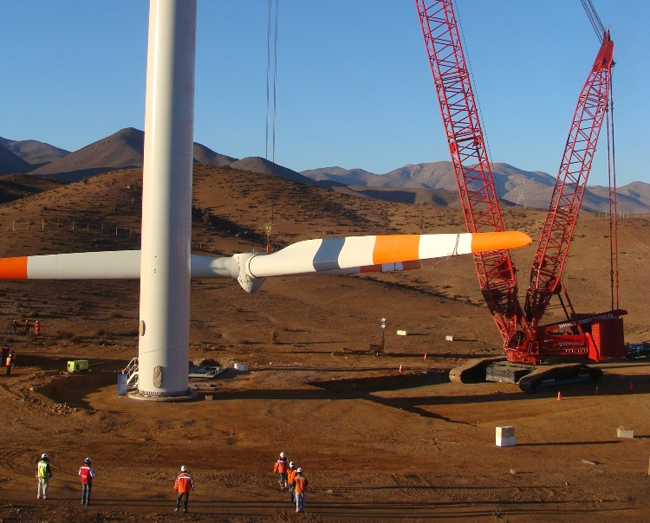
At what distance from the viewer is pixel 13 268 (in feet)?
98.4

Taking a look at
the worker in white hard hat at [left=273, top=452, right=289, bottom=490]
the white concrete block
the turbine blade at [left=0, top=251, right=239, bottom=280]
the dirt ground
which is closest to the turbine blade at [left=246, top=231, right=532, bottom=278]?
the turbine blade at [left=0, top=251, right=239, bottom=280]

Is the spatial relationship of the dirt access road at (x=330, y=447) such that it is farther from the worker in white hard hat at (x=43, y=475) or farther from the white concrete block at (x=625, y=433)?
the white concrete block at (x=625, y=433)

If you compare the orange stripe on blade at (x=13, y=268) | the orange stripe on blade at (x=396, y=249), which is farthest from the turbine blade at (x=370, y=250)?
the orange stripe on blade at (x=13, y=268)

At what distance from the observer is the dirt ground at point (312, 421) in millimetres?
18406

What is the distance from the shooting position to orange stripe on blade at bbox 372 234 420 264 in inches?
971

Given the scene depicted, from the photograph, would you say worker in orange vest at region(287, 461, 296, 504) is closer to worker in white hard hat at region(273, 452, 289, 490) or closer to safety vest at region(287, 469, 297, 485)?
safety vest at region(287, 469, 297, 485)

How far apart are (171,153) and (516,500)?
55.3 ft

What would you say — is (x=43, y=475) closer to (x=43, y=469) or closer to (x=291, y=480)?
(x=43, y=469)

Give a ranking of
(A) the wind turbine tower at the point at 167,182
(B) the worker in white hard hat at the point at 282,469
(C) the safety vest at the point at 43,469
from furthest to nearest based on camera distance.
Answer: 1. (A) the wind turbine tower at the point at 167,182
2. (B) the worker in white hard hat at the point at 282,469
3. (C) the safety vest at the point at 43,469

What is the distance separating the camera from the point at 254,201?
392 feet

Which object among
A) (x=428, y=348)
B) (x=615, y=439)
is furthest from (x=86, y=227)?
(x=615, y=439)

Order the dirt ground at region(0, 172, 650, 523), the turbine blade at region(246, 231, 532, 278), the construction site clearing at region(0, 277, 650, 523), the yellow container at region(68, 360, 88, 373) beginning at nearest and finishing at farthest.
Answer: the construction site clearing at region(0, 277, 650, 523) → the dirt ground at region(0, 172, 650, 523) → the turbine blade at region(246, 231, 532, 278) → the yellow container at region(68, 360, 88, 373)

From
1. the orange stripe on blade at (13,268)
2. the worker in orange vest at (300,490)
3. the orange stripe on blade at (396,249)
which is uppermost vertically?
the orange stripe on blade at (396,249)

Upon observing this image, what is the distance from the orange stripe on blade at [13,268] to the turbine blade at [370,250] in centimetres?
876
